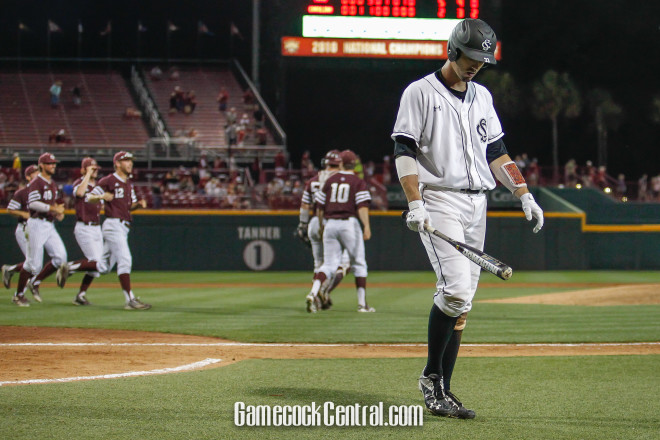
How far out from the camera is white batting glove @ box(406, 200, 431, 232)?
4930 mm

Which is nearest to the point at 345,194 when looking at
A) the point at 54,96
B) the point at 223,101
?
the point at 223,101

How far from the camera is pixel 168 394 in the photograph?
550 centimetres

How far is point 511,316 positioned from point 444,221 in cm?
667

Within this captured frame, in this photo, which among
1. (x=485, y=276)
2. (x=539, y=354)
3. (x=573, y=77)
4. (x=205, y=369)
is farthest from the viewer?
(x=573, y=77)

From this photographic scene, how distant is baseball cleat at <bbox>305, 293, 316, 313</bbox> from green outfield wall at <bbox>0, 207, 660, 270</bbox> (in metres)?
11.4

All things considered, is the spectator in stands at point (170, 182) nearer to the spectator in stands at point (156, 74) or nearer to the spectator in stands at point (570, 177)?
the spectator in stands at point (156, 74)

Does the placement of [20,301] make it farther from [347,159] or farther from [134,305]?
[347,159]

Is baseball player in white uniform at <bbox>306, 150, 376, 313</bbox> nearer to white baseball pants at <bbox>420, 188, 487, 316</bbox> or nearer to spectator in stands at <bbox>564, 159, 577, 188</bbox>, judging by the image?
white baseball pants at <bbox>420, 188, 487, 316</bbox>

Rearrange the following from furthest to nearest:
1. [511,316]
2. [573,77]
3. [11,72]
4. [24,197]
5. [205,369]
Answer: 1. [573,77]
2. [11,72]
3. [24,197]
4. [511,316]
5. [205,369]

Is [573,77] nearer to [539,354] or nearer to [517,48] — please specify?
[517,48]

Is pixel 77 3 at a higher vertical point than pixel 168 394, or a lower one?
higher

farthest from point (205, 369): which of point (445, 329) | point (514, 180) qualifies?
point (514, 180)

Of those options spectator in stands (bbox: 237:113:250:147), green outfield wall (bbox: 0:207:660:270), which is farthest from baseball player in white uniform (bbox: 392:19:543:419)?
spectator in stands (bbox: 237:113:250:147)

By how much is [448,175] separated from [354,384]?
5.46 feet
